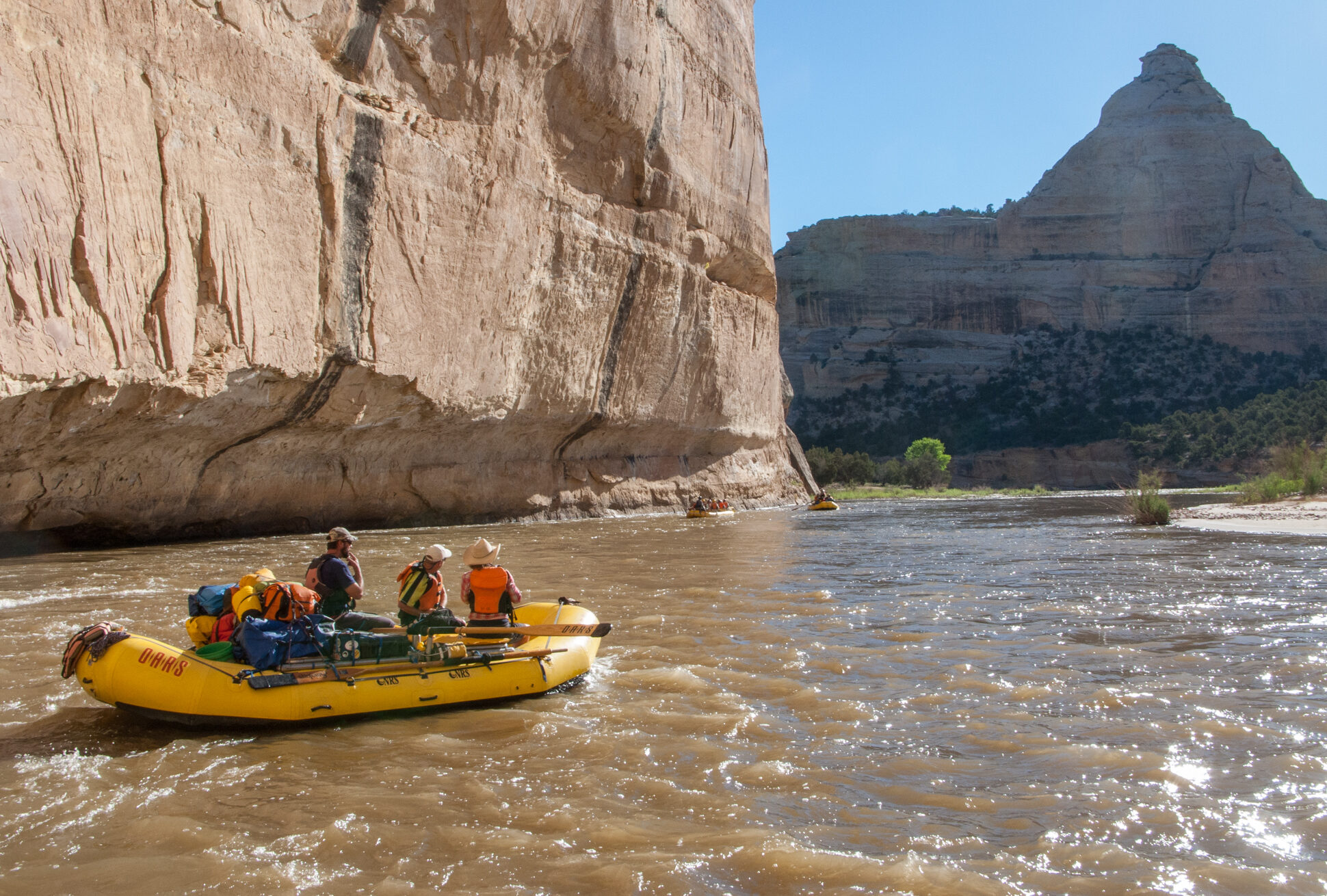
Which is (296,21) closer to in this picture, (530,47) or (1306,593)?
(530,47)

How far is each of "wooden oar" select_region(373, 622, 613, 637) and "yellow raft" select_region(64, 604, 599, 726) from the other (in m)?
0.49

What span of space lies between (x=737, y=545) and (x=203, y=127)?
9865 millimetres

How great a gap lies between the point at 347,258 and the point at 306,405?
93.8 inches

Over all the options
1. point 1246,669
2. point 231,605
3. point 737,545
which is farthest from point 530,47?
point 1246,669

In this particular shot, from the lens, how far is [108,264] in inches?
436

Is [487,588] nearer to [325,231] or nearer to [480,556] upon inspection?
[480,556]

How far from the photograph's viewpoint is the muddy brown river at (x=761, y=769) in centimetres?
349

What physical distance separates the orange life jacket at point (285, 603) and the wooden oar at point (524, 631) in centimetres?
57

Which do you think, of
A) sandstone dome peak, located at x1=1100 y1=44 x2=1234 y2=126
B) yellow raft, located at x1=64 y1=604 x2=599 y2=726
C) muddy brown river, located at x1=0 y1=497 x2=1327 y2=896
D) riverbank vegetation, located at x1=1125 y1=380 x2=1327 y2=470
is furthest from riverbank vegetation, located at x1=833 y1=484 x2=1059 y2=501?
sandstone dome peak, located at x1=1100 y1=44 x2=1234 y2=126

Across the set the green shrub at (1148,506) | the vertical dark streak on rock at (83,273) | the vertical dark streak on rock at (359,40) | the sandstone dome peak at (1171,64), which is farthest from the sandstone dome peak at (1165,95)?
the vertical dark streak on rock at (83,273)

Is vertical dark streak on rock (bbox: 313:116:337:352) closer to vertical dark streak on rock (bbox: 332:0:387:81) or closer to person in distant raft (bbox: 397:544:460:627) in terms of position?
vertical dark streak on rock (bbox: 332:0:387:81)

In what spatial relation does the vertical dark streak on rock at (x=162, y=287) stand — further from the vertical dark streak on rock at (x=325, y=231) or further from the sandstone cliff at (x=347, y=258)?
the vertical dark streak on rock at (x=325, y=231)

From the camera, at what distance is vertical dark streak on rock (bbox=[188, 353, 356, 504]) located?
14625 millimetres

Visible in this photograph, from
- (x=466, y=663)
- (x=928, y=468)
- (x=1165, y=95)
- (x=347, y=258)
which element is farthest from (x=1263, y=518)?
(x=1165, y=95)
